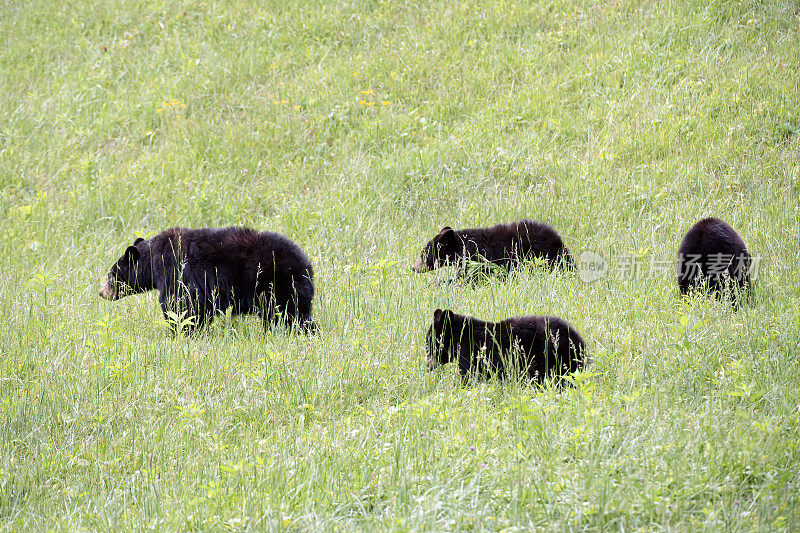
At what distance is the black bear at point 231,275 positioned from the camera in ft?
19.9

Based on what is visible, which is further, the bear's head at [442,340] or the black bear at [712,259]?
the black bear at [712,259]

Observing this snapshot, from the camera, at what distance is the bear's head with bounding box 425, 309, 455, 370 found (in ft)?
16.6

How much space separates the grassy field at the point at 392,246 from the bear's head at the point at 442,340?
156 millimetres

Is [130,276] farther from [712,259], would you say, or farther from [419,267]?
[712,259]

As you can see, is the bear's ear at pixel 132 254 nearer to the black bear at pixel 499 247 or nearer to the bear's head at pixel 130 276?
the bear's head at pixel 130 276

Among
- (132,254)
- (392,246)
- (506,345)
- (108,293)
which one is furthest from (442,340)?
(108,293)

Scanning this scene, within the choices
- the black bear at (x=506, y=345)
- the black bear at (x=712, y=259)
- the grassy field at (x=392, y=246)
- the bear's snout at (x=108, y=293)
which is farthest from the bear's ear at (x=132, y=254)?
the black bear at (x=712, y=259)

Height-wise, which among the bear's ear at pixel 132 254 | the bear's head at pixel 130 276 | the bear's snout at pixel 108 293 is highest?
the bear's ear at pixel 132 254

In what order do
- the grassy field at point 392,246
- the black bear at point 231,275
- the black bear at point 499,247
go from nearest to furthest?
1. the grassy field at point 392,246
2. the black bear at point 231,275
3. the black bear at point 499,247

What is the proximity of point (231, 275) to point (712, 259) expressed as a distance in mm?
3979

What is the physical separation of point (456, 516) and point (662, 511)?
0.83 meters

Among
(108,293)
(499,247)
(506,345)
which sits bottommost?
(506,345)

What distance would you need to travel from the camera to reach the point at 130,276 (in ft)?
22.0

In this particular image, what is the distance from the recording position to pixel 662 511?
119 inches
